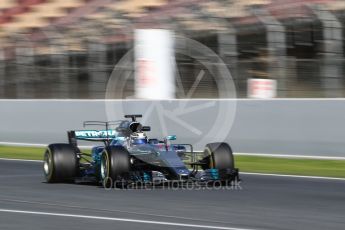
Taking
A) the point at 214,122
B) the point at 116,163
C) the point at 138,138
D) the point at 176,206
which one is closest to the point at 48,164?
the point at 138,138

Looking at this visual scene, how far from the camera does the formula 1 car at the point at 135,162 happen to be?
1055 cm

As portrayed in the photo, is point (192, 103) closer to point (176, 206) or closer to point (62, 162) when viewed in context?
point (62, 162)

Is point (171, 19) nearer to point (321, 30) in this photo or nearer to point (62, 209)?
point (321, 30)

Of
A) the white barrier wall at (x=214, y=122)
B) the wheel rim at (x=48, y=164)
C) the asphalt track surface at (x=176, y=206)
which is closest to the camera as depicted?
the asphalt track surface at (x=176, y=206)

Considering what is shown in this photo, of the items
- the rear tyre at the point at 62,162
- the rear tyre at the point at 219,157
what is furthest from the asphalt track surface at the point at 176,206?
the rear tyre at the point at 219,157

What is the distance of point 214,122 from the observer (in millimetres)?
16625

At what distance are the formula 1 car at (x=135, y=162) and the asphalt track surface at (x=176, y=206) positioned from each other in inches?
7.5

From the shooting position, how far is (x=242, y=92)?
16.6 meters

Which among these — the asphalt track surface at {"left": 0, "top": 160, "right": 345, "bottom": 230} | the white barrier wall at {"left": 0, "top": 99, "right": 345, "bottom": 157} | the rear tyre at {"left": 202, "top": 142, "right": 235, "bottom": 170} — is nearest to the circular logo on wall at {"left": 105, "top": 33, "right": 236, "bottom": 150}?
the white barrier wall at {"left": 0, "top": 99, "right": 345, "bottom": 157}

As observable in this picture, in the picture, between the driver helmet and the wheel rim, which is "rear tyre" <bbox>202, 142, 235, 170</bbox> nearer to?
the driver helmet

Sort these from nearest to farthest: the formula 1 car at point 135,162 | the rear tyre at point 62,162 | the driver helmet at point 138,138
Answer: the formula 1 car at point 135,162
the driver helmet at point 138,138
the rear tyre at point 62,162

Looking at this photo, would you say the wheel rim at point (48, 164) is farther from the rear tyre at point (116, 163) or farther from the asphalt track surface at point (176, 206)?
the rear tyre at point (116, 163)

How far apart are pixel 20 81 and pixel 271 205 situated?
41.0ft

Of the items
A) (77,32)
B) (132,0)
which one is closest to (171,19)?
(77,32)
